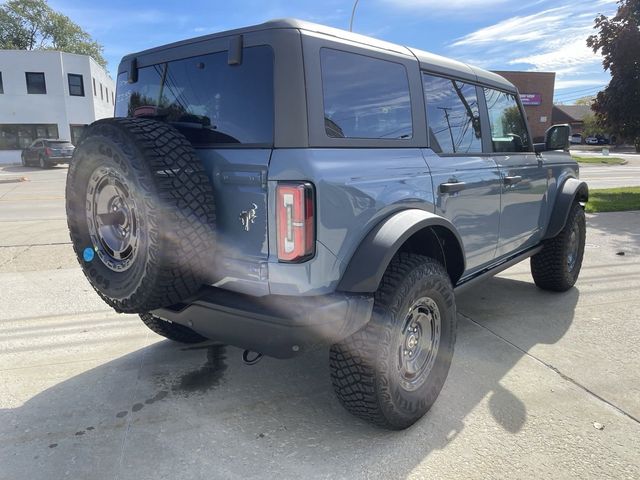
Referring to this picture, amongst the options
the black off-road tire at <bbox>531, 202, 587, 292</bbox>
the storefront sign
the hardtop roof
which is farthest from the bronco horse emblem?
the storefront sign

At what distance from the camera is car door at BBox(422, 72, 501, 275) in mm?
3031

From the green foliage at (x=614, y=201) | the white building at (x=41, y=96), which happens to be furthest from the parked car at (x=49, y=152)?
the green foliage at (x=614, y=201)

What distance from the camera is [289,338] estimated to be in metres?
2.19

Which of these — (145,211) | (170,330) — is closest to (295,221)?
(145,211)

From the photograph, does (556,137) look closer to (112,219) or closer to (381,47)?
(381,47)

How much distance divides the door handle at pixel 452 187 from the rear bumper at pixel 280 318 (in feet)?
3.22

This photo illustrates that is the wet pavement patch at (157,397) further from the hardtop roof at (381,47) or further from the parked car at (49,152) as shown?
the parked car at (49,152)

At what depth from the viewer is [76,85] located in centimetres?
3241

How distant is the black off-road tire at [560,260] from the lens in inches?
188

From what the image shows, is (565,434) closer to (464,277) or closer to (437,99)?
(464,277)

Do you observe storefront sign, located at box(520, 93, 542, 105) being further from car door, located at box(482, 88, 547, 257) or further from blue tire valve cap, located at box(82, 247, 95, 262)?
blue tire valve cap, located at box(82, 247, 95, 262)

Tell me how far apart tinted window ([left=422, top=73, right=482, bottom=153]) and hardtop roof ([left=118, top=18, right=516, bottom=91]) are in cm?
8

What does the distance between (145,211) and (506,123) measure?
316 cm

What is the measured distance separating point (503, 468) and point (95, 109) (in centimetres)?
3697
